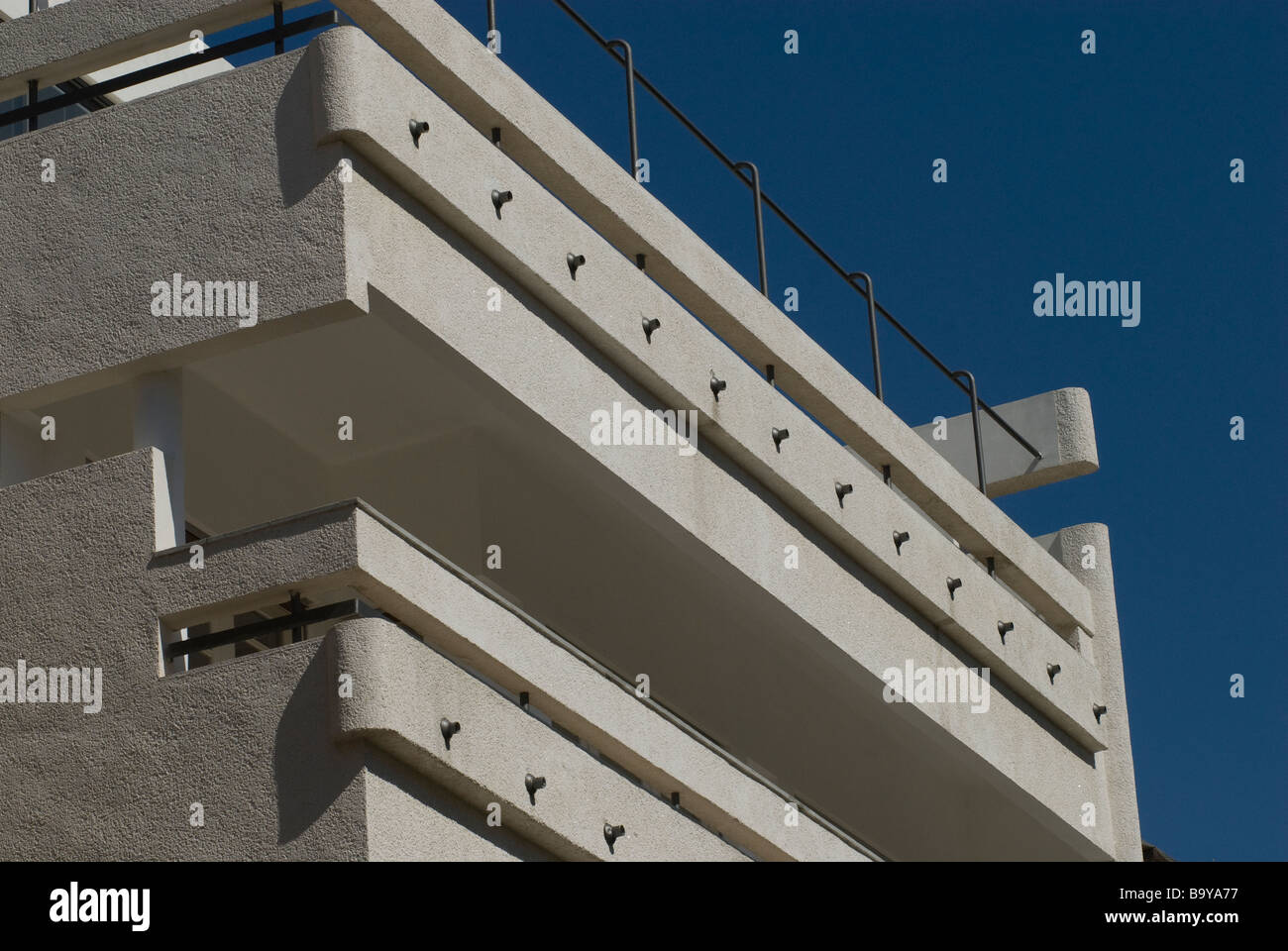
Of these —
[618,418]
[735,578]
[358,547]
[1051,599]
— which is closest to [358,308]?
[358,547]

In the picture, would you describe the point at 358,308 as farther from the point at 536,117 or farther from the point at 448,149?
the point at 536,117

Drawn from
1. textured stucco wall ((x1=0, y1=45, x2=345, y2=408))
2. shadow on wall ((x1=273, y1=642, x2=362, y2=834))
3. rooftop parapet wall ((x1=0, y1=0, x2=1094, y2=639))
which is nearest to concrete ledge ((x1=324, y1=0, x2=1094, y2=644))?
rooftop parapet wall ((x1=0, y1=0, x2=1094, y2=639))

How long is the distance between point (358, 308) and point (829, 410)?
502cm

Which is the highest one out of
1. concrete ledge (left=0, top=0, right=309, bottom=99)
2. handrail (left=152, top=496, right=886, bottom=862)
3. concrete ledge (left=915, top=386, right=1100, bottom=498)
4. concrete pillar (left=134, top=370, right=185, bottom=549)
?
concrete ledge (left=0, top=0, right=309, bottom=99)

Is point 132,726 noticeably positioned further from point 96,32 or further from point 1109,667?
point 1109,667

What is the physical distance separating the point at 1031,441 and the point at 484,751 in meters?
8.80

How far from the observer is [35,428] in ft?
39.5

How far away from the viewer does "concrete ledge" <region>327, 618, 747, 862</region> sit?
32.8 feet

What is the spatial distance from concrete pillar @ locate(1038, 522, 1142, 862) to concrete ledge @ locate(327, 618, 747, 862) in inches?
251

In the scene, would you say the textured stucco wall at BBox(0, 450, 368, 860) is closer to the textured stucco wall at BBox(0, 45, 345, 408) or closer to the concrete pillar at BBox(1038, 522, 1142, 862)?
the textured stucco wall at BBox(0, 45, 345, 408)

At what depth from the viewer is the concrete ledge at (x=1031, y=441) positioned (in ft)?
59.1

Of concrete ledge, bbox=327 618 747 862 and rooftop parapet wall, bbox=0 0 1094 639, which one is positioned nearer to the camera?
concrete ledge, bbox=327 618 747 862
